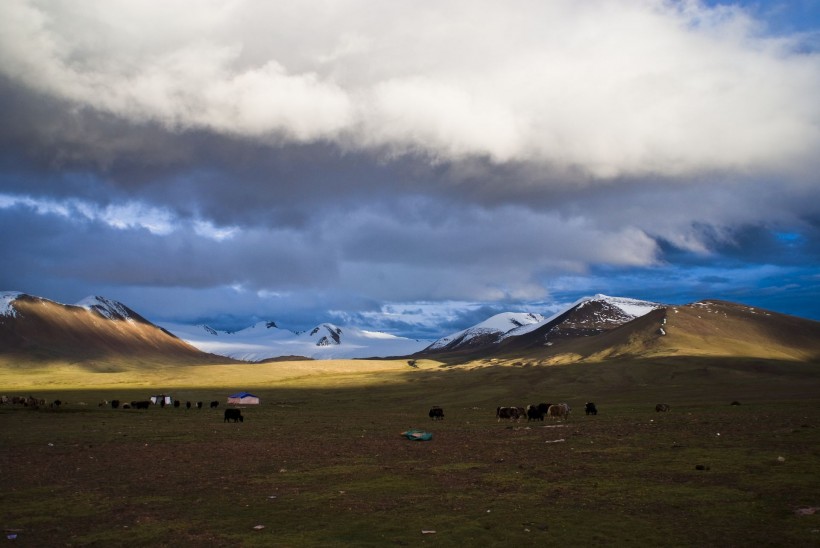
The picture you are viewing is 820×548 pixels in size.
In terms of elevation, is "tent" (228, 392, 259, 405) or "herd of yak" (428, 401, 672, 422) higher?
"herd of yak" (428, 401, 672, 422)

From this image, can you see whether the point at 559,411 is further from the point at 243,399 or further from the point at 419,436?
the point at 243,399

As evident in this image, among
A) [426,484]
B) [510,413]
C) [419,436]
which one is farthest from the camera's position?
[510,413]

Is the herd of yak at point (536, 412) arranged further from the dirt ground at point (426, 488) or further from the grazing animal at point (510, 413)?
the dirt ground at point (426, 488)

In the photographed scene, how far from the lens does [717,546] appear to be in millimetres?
14477

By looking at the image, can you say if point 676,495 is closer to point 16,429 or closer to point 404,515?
point 404,515

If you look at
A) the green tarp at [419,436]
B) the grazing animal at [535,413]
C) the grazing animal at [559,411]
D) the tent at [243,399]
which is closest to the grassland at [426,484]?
the green tarp at [419,436]

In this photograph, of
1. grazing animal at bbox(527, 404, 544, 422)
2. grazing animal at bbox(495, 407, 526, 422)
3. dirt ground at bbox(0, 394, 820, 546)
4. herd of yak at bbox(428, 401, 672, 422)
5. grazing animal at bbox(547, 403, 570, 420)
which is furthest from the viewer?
grazing animal at bbox(495, 407, 526, 422)

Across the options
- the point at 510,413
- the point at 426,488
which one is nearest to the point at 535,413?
the point at 510,413

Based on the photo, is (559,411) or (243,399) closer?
(559,411)

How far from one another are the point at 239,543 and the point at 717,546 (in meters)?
11.1

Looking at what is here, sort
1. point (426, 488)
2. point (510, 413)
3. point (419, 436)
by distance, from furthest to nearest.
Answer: point (510, 413)
point (419, 436)
point (426, 488)

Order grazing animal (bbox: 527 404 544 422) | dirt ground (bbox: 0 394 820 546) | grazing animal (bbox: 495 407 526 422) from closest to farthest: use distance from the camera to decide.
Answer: dirt ground (bbox: 0 394 820 546), grazing animal (bbox: 527 404 544 422), grazing animal (bbox: 495 407 526 422)

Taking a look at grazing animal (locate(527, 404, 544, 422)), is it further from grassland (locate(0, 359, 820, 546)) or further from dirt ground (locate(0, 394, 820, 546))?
dirt ground (locate(0, 394, 820, 546))

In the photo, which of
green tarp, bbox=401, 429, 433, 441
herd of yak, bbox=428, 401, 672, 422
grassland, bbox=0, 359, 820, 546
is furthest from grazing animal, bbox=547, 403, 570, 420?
green tarp, bbox=401, 429, 433, 441
